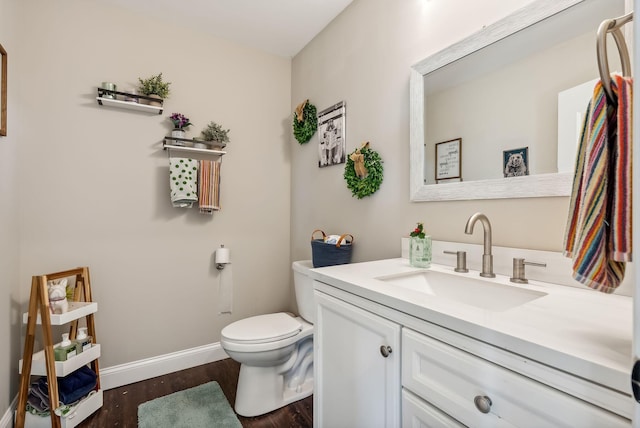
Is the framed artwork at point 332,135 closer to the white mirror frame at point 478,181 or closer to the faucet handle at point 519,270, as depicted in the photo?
the white mirror frame at point 478,181

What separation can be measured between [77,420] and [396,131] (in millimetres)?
2236

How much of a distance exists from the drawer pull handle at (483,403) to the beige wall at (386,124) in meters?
0.65

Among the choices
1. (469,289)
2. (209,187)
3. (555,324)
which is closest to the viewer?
(555,324)

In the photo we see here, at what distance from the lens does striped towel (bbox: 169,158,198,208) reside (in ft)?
6.49

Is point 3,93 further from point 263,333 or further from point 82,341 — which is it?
point 263,333

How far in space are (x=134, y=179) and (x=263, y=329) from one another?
132cm

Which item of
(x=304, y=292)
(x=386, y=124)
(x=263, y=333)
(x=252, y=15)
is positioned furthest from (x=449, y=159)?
(x=252, y=15)

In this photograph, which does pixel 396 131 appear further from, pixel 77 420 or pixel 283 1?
pixel 77 420

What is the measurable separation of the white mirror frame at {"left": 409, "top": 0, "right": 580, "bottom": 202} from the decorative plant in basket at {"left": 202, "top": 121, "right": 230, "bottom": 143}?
137 cm

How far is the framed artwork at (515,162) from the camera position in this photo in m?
1.07

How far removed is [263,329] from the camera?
1673mm

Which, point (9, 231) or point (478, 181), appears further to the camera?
point (9, 231)

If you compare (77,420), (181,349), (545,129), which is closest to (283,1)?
(545,129)

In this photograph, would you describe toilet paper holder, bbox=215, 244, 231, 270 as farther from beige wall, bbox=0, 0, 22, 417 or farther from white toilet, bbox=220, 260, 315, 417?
beige wall, bbox=0, 0, 22, 417
